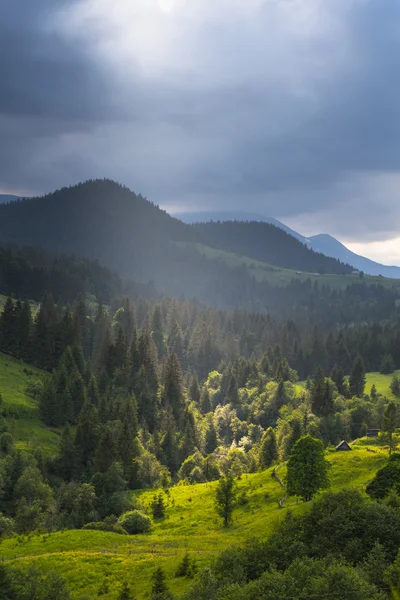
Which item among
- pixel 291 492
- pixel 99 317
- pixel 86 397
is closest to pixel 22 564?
pixel 291 492

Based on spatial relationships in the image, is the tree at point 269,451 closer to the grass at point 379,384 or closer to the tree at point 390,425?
the tree at point 390,425

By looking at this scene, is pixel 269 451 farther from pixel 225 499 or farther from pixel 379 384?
pixel 379 384

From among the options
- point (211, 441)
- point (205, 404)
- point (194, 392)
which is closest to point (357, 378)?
point (205, 404)

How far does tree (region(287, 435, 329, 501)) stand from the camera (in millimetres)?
70125

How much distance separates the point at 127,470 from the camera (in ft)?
324

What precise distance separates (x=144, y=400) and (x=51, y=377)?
91.4 feet

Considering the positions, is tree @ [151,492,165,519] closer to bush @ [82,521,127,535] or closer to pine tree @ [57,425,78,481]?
bush @ [82,521,127,535]

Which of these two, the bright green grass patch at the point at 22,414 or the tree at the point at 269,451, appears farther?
the tree at the point at 269,451

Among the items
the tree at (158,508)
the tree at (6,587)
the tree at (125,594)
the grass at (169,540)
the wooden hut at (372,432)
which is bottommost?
the tree at (158,508)

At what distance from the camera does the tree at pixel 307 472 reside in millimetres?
70125

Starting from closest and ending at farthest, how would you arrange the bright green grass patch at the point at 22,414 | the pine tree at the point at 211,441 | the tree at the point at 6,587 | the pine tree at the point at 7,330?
the tree at the point at 6,587
the bright green grass patch at the point at 22,414
the pine tree at the point at 211,441
the pine tree at the point at 7,330

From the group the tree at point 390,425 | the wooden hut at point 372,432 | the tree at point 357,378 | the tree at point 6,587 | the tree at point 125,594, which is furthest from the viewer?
the tree at point 357,378

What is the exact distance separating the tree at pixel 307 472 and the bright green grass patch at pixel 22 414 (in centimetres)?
5017

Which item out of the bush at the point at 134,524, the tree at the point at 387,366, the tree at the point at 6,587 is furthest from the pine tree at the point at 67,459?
the tree at the point at 387,366
